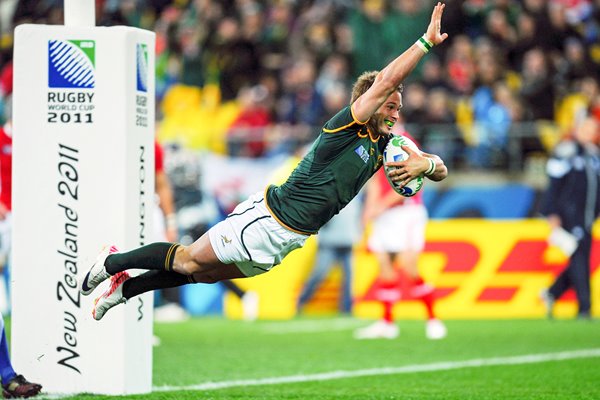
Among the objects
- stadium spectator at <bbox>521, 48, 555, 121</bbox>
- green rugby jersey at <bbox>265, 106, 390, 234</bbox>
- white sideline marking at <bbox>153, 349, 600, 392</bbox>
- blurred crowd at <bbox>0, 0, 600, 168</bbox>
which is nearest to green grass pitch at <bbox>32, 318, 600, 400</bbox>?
white sideline marking at <bbox>153, 349, 600, 392</bbox>

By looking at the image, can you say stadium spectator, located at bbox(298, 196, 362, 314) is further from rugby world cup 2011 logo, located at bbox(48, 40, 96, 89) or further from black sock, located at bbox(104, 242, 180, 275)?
black sock, located at bbox(104, 242, 180, 275)

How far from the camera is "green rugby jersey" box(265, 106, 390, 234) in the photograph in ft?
25.4

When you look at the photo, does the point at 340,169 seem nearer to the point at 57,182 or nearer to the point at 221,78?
the point at 57,182

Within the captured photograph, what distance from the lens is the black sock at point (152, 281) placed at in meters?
8.06

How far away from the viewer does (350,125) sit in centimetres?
768

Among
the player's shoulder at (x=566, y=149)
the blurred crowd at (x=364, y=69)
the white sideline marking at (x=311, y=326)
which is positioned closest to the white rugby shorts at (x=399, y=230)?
the white sideline marking at (x=311, y=326)

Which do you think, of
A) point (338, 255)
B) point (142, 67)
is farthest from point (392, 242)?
point (142, 67)

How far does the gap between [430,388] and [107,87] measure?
328cm

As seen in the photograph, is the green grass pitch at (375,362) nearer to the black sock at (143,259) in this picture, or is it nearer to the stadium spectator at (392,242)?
the stadium spectator at (392,242)

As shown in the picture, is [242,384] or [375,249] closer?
[242,384]

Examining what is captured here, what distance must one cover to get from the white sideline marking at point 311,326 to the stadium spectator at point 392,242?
0.83 m

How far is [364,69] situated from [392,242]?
7883 mm

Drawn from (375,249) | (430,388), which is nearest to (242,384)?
(430,388)

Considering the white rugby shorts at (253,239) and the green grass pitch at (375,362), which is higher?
the white rugby shorts at (253,239)
